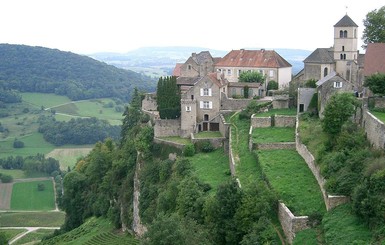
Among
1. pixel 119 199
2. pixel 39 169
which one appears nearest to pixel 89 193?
pixel 119 199

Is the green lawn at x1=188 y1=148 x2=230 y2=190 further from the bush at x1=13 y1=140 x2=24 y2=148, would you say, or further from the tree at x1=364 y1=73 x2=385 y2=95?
the bush at x1=13 y1=140 x2=24 y2=148

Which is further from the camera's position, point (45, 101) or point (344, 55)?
point (45, 101)

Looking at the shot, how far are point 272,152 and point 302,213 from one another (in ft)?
39.2

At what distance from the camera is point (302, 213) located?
31.6 m

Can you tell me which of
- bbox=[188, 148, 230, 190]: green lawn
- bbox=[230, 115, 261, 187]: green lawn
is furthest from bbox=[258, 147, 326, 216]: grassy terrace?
bbox=[188, 148, 230, 190]: green lawn

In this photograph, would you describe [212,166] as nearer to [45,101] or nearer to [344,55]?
[344,55]

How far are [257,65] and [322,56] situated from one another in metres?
11.0

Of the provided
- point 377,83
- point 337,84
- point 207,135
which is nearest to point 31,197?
point 207,135

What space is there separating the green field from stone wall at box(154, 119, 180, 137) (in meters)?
11.2

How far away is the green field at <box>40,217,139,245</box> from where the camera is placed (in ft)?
184

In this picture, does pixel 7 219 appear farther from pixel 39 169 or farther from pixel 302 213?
pixel 302 213

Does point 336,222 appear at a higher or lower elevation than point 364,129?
lower

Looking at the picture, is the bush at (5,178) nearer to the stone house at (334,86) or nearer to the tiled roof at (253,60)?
the tiled roof at (253,60)

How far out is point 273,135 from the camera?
4706 centimetres
